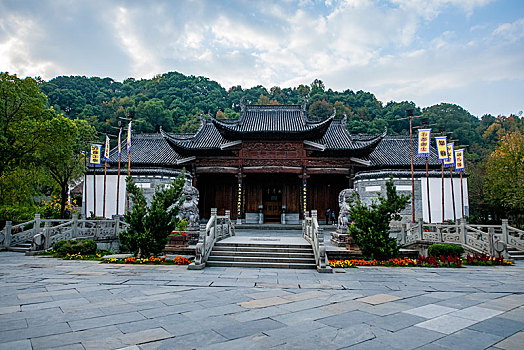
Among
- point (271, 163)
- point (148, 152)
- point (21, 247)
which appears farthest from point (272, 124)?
point (21, 247)

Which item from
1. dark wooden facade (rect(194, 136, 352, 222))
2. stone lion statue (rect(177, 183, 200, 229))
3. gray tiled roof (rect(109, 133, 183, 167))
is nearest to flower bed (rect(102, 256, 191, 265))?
stone lion statue (rect(177, 183, 200, 229))

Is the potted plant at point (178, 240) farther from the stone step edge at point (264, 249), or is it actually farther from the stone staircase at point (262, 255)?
the stone step edge at point (264, 249)

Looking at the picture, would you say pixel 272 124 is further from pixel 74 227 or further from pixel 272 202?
pixel 74 227

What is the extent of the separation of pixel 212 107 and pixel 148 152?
126ft

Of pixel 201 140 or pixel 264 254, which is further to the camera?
pixel 201 140

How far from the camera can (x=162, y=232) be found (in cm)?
1029

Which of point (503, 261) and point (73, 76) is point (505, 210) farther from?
point (73, 76)

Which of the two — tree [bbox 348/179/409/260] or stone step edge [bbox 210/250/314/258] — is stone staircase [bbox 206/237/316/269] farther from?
tree [bbox 348/179/409/260]

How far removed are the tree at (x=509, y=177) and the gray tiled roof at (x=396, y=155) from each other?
4.65m

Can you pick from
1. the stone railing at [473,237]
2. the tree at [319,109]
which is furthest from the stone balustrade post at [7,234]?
the tree at [319,109]

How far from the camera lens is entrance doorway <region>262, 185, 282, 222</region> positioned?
23.8 metres

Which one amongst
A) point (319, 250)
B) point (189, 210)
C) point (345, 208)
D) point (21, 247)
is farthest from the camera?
point (189, 210)

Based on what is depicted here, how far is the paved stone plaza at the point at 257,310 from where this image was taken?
372 cm

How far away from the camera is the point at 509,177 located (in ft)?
76.2
